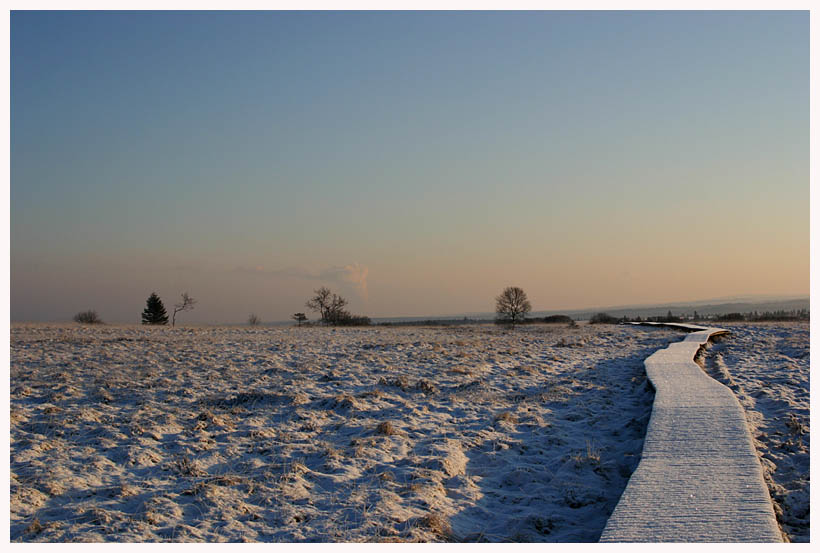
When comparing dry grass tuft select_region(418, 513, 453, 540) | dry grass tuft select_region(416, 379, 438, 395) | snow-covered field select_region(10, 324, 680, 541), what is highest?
dry grass tuft select_region(416, 379, 438, 395)

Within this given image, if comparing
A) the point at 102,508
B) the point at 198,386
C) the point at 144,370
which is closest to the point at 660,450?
the point at 102,508

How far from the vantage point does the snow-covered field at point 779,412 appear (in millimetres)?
7014

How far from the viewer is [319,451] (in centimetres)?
894

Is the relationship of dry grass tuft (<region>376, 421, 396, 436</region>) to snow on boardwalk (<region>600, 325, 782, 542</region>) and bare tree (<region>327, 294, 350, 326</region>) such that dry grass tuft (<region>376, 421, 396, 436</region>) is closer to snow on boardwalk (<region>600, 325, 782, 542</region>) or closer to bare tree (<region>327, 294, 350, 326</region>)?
snow on boardwalk (<region>600, 325, 782, 542</region>)

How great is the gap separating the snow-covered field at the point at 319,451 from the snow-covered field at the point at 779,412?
1.87 meters

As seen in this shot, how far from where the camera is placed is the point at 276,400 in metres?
12.2

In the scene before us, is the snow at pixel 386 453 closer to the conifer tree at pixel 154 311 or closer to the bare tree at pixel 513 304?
the bare tree at pixel 513 304

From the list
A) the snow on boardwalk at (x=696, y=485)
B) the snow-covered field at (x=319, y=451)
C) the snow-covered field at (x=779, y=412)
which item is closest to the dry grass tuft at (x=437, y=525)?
the snow-covered field at (x=319, y=451)

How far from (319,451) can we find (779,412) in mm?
8746

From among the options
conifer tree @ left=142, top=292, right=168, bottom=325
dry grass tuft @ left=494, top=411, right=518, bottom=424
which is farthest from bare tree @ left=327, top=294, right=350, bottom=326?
dry grass tuft @ left=494, top=411, right=518, bottom=424

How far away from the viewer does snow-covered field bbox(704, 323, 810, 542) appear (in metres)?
7.01

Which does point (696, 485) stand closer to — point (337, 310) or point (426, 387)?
point (426, 387)

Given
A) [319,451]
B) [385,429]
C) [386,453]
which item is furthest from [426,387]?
[319,451]

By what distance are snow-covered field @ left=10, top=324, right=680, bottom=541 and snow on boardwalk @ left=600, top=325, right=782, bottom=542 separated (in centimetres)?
61
